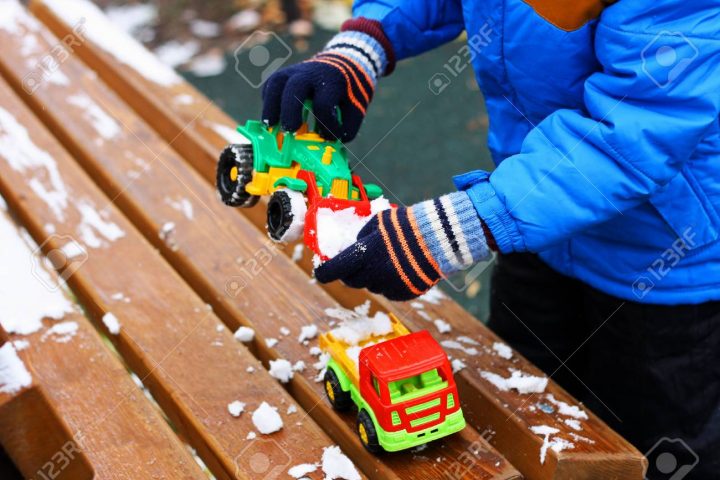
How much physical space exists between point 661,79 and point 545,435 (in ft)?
2.38

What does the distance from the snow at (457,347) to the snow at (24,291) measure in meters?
0.88

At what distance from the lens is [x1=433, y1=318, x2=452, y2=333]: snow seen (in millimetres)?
2029

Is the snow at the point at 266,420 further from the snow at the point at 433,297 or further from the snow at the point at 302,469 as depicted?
the snow at the point at 433,297

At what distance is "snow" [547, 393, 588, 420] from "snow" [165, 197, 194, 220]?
1.14m

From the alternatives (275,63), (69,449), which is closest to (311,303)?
(69,449)

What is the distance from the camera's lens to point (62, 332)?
1.98 metres

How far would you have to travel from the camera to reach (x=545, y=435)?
1.74m

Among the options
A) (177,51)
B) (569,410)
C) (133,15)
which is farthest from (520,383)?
(133,15)

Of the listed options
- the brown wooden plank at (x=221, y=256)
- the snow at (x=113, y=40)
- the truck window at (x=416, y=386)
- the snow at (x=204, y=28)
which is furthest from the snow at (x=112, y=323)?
the snow at (x=204, y=28)

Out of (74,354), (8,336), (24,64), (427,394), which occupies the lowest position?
(427,394)

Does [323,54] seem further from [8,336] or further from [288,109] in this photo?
[8,336]

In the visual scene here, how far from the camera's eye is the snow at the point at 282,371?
6.31 feet

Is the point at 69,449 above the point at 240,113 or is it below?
below

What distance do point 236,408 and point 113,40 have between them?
69.2 inches
